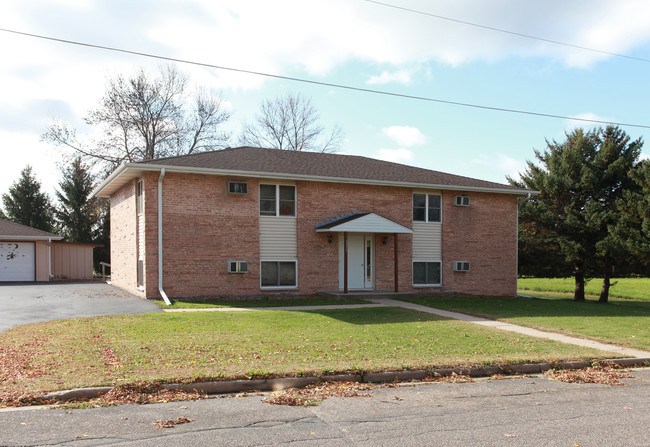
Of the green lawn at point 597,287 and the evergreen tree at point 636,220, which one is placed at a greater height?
the evergreen tree at point 636,220

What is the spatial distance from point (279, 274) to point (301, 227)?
1854 mm

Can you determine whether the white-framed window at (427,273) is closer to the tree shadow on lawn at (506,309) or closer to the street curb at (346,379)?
the tree shadow on lawn at (506,309)

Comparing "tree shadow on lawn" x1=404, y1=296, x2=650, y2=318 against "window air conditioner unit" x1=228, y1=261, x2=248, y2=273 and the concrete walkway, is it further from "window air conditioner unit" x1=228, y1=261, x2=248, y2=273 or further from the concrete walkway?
"window air conditioner unit" x1=228, y1=261, x2=248, y2=273

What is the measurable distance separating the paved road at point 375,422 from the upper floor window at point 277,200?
12.7 meters

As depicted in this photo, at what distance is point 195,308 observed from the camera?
627 inches

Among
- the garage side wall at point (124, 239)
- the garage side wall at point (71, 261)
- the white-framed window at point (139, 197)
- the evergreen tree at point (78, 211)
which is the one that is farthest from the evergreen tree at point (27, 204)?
the white-framed window at point (139, 197)

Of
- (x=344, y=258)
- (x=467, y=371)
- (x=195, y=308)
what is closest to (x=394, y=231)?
(x=344, y=258)

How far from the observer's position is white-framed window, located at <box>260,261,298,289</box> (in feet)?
63.5

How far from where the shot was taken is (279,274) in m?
19.5

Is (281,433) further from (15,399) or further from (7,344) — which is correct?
(7,344)

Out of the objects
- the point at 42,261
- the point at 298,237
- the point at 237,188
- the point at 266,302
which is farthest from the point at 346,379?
the point at 42,261

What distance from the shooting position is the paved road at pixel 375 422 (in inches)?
204

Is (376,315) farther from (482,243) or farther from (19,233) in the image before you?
(19,233)

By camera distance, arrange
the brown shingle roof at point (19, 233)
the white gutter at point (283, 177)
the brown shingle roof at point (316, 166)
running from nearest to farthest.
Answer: the white gutter at point (283, 177) < the brown shingle roof at point (316, 166) < the brown shingle roof at point (19, 233)
